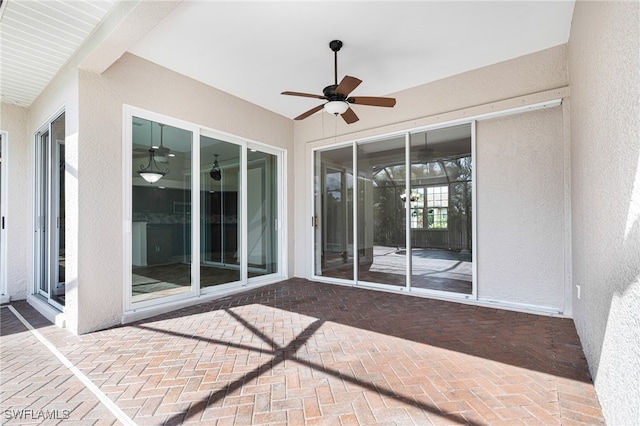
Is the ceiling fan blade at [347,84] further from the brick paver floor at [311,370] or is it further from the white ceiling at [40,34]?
the brick paver floor at [311,370]

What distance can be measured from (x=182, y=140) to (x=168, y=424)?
3.52m

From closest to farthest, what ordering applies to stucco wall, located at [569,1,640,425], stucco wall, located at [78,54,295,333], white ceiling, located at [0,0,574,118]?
1. stucco wall, located at [569,1,640,425]
2. white ceiling, located at [0,0,574,118]
3. stucco wall, located at [78,54,295,333]

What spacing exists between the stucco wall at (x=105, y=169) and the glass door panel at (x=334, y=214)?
2808 millimetres

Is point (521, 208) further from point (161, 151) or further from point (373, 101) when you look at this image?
point (161, 151)

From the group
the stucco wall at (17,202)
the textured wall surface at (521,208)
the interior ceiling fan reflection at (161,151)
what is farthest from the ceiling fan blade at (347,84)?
the stucco wall at (17,202)

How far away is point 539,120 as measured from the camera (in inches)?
144

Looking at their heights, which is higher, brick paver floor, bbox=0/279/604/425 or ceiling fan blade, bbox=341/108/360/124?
ceiling fan blade, bbox=341/108/360/124

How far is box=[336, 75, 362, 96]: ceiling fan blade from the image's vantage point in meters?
3.08

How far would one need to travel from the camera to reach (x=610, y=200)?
181 cm

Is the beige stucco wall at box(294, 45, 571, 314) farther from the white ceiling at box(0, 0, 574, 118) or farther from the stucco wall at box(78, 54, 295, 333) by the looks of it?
the stucco wall at box(78, 54, 295, 333)

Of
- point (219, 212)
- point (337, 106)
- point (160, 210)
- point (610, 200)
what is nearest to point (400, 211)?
point (337, 106)

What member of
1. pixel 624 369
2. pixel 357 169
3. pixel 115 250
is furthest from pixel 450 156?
pixel 115 250

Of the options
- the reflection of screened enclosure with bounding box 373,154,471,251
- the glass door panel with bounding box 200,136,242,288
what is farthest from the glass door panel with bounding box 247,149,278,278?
the reflection of screened enclosure with bounding box 373,154,471,251

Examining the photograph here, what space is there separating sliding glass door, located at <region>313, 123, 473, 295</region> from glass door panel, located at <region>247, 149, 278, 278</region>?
814mm
